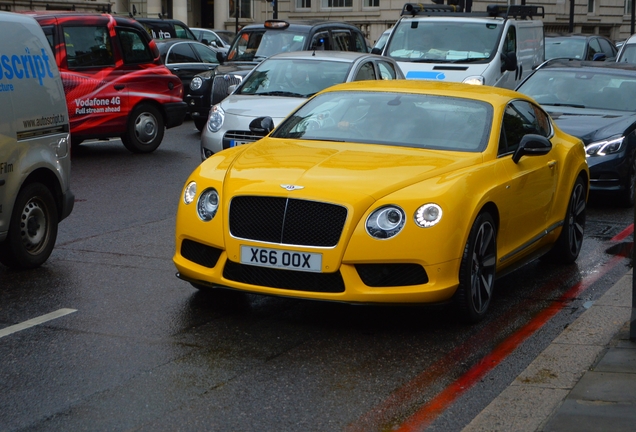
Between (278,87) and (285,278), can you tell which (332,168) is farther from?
(278,87)

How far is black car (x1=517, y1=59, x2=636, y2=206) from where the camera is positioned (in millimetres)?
11656

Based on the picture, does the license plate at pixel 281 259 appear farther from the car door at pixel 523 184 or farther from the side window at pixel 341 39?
the side window at pixel 341 39

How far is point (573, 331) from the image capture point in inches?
249

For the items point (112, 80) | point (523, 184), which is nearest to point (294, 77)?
point (112, 80)

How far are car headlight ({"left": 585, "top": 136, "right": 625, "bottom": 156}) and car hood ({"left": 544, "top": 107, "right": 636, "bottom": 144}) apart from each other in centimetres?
6

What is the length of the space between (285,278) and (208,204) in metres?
0.76

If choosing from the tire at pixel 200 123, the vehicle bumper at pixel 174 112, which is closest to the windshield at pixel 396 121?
the vehicle bumper at pixel 174 112

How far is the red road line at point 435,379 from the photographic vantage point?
4.85 meters

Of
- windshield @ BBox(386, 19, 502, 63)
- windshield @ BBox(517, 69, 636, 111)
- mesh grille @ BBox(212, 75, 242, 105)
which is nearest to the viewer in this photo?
windshield @ BBox(517, 69, 636, 111)

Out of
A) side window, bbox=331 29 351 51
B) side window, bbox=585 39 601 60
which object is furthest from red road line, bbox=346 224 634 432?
side window, bbox=585 39 601 60

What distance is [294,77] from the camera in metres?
14.0

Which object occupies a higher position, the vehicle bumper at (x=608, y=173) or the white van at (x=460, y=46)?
the white van at (x=460, y=46)

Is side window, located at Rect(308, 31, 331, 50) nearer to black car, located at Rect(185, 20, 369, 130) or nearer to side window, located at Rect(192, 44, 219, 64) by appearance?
black car, located at Rect(185, 20, 369, 130)

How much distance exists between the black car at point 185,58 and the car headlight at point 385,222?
16388 mm
